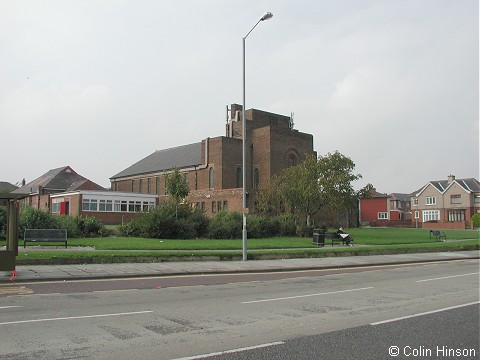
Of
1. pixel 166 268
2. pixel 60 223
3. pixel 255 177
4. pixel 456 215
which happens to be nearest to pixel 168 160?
pixel 255 177

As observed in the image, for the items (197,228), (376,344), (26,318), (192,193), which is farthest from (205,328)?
(192,193)

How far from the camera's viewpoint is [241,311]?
30.0 feet

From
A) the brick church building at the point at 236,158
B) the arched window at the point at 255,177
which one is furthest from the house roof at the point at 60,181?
the arched window at the point at 255,177

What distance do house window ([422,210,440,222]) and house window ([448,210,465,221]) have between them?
247 cm

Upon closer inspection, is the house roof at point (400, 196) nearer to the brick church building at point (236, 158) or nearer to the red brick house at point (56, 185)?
the brick church building at point (236, 158)

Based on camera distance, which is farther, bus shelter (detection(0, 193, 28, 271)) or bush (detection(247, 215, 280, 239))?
bush (detection(247, 215, 280, 239))

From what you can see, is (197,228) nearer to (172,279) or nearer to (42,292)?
(172,279)

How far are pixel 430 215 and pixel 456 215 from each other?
5.71m

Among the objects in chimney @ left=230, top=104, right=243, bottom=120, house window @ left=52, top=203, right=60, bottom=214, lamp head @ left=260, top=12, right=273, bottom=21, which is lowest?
house window @ left=52, top=203, right=60, bottom=214

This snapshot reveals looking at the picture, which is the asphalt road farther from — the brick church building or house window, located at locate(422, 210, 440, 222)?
house window, located at locate(422, 210, 440, 222)

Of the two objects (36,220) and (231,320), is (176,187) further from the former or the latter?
(231,320)

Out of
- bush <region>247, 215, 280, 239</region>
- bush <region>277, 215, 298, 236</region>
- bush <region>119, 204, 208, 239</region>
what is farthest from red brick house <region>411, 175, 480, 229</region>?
bush <region>119, 204, 208, 239</region>

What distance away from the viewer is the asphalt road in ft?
20.4

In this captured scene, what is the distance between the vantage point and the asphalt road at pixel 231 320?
6219 millimetres
